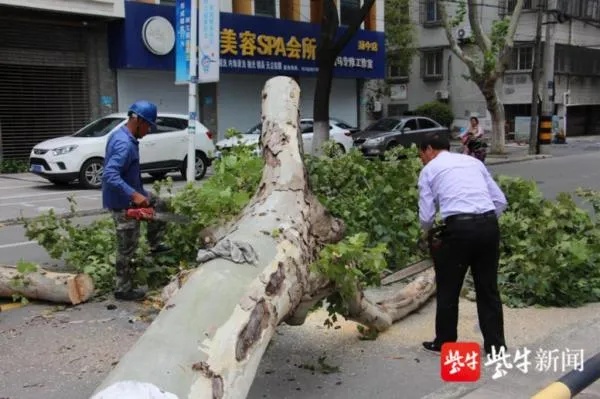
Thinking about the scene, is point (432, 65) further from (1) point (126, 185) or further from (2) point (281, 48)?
(1) point (126, 185)

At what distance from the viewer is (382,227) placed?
659cm

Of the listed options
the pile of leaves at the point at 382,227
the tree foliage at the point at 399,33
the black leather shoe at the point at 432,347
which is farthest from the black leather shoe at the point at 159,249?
the tree foliage at the point at 399,33

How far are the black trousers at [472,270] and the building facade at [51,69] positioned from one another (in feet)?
51.9

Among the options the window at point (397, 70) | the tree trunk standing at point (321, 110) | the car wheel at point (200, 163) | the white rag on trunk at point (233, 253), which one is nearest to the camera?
the white rag on trunk at point (233, 253)

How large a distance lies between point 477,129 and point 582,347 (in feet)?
33.0

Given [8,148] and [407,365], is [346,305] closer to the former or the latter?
[407,365]

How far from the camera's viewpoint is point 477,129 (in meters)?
14.3

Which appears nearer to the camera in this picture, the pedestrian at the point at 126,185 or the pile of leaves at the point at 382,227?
the pedestrian at the point at 126,185

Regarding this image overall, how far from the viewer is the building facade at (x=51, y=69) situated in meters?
18.1

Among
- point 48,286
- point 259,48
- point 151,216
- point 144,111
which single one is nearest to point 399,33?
point 259,48

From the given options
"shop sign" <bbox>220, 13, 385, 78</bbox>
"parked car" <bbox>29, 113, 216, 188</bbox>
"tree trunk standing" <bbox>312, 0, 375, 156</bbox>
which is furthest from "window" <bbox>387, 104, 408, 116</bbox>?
"parked car" <bbox>29, 113, 216, 188</bbox>

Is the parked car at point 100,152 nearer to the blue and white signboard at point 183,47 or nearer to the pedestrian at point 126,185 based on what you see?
the blue and white signboard at point 183,47

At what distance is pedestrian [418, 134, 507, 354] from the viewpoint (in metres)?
4.21

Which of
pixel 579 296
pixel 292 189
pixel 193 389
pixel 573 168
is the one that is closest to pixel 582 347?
pixel 579 296
